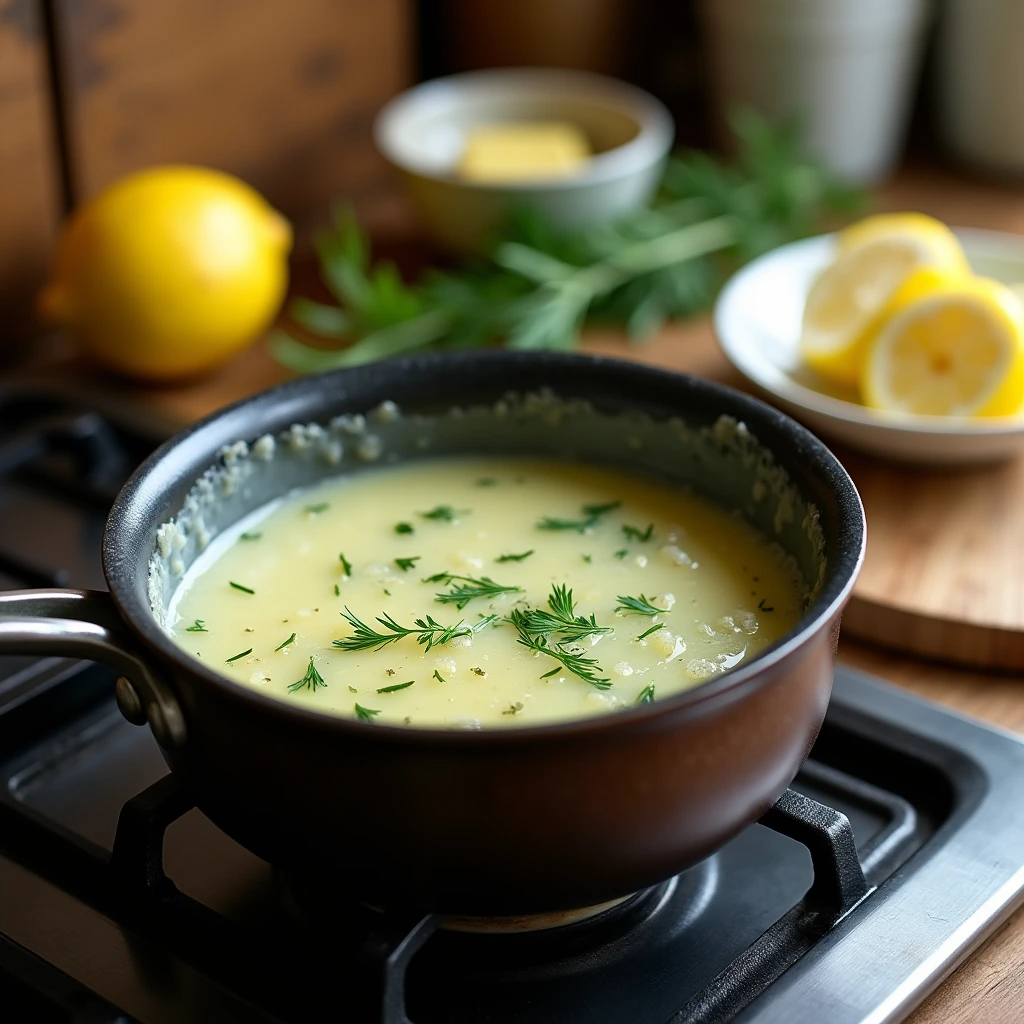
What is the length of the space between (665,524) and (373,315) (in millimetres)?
538

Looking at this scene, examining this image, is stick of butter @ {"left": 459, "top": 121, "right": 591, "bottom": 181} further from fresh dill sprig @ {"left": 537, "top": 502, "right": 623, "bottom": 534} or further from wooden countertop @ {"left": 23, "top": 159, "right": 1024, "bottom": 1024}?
fresh dill sprig @ {"left": 537, "top": 502, "right": 623, "bottom": 534}

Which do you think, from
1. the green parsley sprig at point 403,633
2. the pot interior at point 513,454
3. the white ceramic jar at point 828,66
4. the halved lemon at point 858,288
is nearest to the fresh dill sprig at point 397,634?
the green parsley sprig at point 403,633

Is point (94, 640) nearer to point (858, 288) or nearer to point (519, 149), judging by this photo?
point (858, 288)

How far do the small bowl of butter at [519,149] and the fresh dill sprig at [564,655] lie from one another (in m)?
0.75

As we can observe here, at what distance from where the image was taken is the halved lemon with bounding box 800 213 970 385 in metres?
1.26

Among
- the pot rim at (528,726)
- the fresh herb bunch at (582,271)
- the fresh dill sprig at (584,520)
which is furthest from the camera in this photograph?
the fresh herb bunch at (582,271)

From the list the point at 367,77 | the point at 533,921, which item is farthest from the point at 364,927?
the point at 367,77

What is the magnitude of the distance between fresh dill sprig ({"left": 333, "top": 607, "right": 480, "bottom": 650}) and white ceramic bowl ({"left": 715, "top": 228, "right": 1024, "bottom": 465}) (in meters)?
0.49

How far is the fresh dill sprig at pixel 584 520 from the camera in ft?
3.01

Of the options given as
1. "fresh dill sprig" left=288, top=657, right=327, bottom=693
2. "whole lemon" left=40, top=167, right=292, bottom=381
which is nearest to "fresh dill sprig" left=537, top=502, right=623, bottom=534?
"fresh dill sprig" left=288, top=657, right=327, bottom=693

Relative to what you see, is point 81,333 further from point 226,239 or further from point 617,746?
point 617,746

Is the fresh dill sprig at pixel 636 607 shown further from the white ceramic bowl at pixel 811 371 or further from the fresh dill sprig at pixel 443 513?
the white ceramic bowl at pixel 811 371

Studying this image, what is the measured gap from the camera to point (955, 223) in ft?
5.46

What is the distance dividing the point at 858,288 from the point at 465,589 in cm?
61
